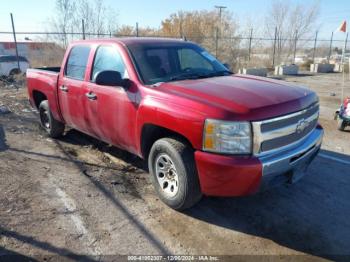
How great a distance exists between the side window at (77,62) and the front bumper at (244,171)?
8.74 ft

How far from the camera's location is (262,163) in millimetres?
3018

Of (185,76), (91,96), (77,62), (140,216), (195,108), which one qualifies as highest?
(77,62)

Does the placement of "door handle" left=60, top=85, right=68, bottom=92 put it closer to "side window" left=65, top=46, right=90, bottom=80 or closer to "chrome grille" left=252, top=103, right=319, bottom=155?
"side window" left=65, top=46, right=90, bottom=80

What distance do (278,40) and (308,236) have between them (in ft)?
79.7

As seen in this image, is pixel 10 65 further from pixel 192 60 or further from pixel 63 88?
pixel 192 60

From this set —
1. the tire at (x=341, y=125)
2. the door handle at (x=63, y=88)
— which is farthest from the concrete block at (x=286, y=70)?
the door handle at (x=63, y=88)

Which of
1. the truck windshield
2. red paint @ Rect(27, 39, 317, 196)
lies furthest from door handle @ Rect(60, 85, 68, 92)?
the truck windshield

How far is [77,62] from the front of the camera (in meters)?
5.18

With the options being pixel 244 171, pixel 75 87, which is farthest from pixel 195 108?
pixel 75 87

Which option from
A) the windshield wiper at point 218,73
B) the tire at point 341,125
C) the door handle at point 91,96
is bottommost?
the tire at point 341,125

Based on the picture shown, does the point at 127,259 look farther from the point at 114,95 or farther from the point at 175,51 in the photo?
the point at 175,51

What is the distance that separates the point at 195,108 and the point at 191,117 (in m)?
0.09

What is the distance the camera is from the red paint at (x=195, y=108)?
3.04 metres

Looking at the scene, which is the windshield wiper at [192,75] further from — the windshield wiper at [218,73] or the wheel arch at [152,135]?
the wheel arch at [152,135]
